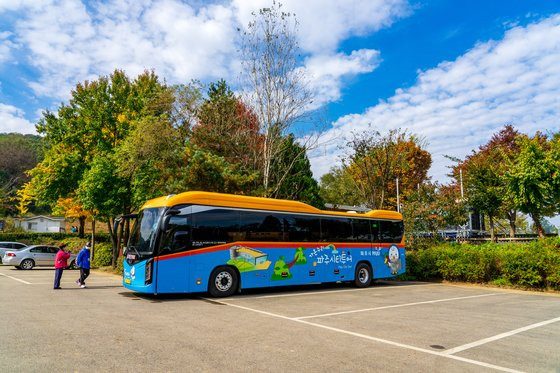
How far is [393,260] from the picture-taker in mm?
19000

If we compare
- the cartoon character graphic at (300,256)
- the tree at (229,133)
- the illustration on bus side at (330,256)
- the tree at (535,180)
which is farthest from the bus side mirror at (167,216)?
the tree at (535,180)

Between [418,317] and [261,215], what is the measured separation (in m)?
6.26

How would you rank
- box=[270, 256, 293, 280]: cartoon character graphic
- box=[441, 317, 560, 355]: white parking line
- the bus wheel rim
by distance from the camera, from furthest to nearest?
box=[270, 256, 293, 280]: cartoon character graphic, the bus wheel rim, box=[441, 317, 560, 355]: white parking line

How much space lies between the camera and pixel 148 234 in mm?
12289

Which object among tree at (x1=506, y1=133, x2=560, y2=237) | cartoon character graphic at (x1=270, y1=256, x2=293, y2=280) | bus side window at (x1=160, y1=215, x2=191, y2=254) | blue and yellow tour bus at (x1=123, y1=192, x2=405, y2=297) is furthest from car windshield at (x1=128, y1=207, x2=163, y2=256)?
tree at (x1=506, y1=133, x2=560, y2=237)

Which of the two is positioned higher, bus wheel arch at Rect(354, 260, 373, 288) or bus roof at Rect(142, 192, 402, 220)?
bus roof at Rect(142, 192, 402, 220)

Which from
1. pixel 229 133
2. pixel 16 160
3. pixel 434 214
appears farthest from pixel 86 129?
pixel 16 160

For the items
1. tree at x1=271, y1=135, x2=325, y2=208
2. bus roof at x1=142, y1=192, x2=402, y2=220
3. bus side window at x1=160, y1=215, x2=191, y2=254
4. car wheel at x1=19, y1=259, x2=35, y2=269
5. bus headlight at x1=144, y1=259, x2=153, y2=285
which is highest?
tree at x1=271, y1=135, x2=325, y2=208

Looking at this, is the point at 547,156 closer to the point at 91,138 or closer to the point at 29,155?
the point at 91,138

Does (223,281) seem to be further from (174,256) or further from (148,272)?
(148,272)

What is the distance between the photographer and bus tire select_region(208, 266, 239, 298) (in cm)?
1281

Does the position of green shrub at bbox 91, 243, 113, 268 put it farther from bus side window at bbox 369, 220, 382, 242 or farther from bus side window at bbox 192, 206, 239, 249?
bus side window at bbox 369, 220, 382, 242

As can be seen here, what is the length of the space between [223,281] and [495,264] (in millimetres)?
12823

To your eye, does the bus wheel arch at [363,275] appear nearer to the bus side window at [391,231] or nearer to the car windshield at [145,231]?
the bus side window at [391,231]
